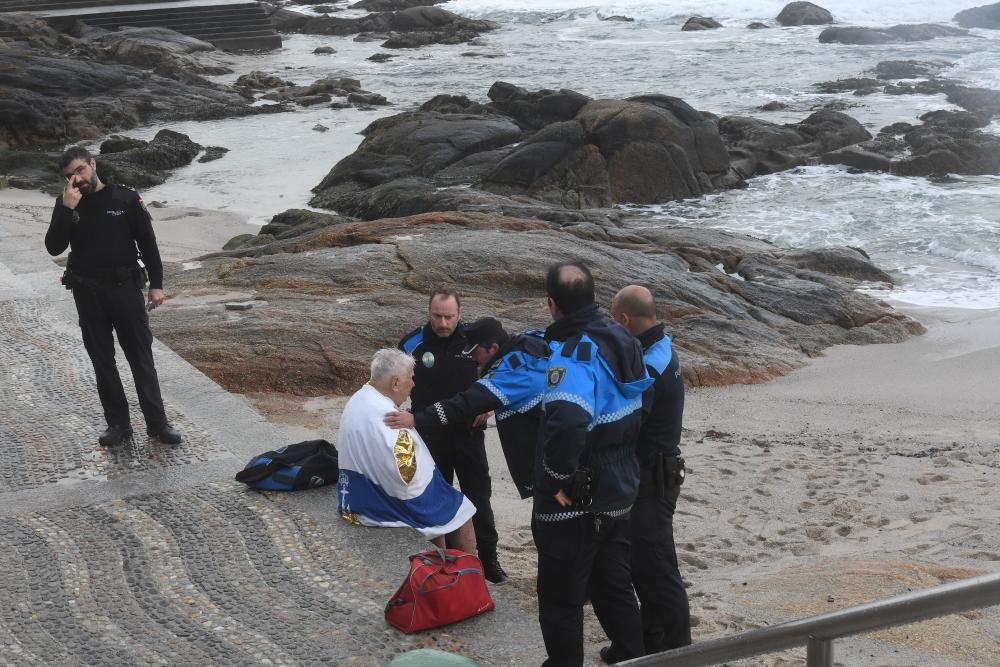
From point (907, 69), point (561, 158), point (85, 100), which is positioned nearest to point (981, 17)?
point (907, 69)

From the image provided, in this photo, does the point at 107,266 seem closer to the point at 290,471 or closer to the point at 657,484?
the point at 290,471

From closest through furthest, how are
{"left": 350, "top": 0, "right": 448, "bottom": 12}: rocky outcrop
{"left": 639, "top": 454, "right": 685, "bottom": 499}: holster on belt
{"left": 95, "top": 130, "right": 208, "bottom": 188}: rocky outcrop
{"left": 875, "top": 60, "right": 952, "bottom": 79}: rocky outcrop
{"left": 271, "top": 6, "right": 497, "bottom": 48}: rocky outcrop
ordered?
{"left": 639, "top": 454, "right": 685, "bottom": 499}: holster on belt → {"left": 95, "top": 130, "right": 208, "bottom": 188}: rocky outcrop → {"left": 875, "top": 60, "right": 952, "bottom": 79}: rocky outcrop → {"left": 271, "top": 6, "right": 497, "bottom": 48}: rocky outcrop → {"left": 350, "top": 0, "right": 448, "bottom": 12}: rocky outcrop

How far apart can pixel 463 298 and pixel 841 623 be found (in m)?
8.44

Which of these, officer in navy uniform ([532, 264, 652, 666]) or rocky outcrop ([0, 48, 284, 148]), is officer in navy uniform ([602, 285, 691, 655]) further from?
rocky outcrop ([0, 48, 284, 148])

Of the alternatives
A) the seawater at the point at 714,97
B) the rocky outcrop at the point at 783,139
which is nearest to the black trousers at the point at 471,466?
the seawater at the point at 714,97

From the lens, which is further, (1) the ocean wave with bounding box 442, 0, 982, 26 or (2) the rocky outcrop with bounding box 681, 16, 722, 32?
(1) the ocean wave with bounding box 442, 0, 982, 26

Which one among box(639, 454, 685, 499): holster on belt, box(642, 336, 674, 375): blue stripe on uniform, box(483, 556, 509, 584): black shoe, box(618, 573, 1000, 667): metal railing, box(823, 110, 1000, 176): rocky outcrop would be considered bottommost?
box(823, 110, 1000, 176): rocky outcrop

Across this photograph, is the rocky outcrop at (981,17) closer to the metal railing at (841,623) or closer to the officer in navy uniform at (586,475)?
the officer in navy uniform at (586,475)

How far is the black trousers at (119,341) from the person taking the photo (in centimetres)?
606

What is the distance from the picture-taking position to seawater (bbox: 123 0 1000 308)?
17.9 m

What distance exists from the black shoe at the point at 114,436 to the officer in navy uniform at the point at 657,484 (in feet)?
10.5

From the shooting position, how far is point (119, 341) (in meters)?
6.24

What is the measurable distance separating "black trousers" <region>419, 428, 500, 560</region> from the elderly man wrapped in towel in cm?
19

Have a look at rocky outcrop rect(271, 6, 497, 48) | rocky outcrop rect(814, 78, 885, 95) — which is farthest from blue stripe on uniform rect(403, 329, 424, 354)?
rocky outcrop rect(271, 6, 497, 48)
